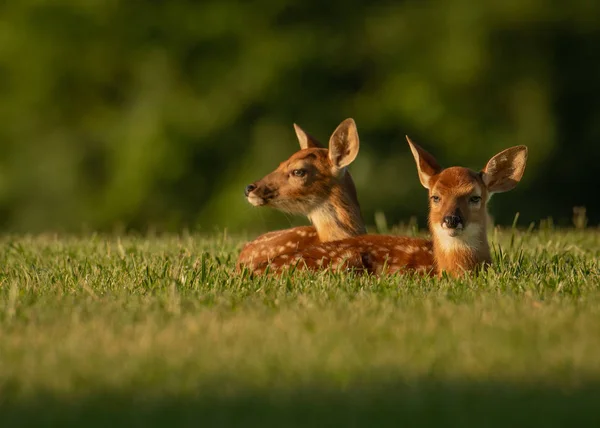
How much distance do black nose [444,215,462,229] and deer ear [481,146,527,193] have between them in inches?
23.2

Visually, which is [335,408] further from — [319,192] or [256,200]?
[256,200]

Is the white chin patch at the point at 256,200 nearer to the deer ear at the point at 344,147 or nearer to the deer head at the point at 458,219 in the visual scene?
the deer ear at the point at 344,147

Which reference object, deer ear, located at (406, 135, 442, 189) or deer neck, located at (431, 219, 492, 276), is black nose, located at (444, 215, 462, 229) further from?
deer ear, located at (406, 135, 442, 189)

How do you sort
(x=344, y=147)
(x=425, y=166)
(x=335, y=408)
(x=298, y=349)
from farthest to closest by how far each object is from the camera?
(x=344, y=147) → (x=425, y=166) → (x=298, y=349) → (x=335, y=408)

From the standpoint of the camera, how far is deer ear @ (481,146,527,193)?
799 centimetres

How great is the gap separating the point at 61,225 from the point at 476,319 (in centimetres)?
1362

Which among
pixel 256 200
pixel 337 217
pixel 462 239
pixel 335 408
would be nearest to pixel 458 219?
pixel 462 239

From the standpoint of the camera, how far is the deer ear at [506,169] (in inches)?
314

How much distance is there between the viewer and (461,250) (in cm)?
765

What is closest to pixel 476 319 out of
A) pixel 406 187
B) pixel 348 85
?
pixel 406 187

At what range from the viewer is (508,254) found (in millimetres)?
8742

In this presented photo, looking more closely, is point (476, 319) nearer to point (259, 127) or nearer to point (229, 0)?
point (259, 127)

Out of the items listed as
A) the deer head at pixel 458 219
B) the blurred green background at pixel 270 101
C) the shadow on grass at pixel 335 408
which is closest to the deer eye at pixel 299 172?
the deer head at pixel 458 219

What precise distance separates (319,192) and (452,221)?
153 cm
